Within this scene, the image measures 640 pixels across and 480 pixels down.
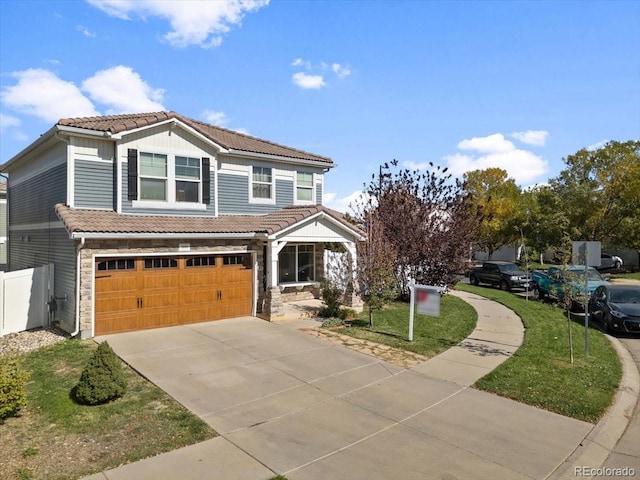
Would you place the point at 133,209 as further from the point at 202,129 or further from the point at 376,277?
the point at 376,277

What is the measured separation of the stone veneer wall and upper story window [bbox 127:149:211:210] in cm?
166

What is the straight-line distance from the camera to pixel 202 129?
16047 mm

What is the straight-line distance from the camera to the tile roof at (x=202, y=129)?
42.9 ft

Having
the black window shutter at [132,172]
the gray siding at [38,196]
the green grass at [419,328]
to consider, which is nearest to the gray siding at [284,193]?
the green grass at [419,328]

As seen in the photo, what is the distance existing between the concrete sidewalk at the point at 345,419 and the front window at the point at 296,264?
6.22 meters

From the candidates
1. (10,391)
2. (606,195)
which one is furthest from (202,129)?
(606,195)

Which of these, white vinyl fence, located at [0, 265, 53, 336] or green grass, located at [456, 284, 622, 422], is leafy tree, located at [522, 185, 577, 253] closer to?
green grass, located at [456, 284, 622, 422]

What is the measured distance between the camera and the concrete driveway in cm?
540

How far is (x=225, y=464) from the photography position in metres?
5.39

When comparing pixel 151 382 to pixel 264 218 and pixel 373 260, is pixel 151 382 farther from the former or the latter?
pixel 264 218

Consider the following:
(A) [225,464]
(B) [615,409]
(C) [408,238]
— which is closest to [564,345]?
(B) [615,409]

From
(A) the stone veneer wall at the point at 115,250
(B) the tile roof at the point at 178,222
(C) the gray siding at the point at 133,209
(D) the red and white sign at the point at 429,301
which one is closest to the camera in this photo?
(D) the red and white sign at the point at 429,301

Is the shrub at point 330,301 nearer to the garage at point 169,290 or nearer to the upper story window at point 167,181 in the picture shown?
the garage at point 169,290

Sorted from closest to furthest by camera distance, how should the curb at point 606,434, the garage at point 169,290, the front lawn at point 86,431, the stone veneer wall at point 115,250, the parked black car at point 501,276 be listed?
1. the front lawn at point 86,431
2. the curb at point 606,434
3. the stone veneer wall at point 115,250
4. the garage at point 169,290
5. the parked black car at point 501,276
